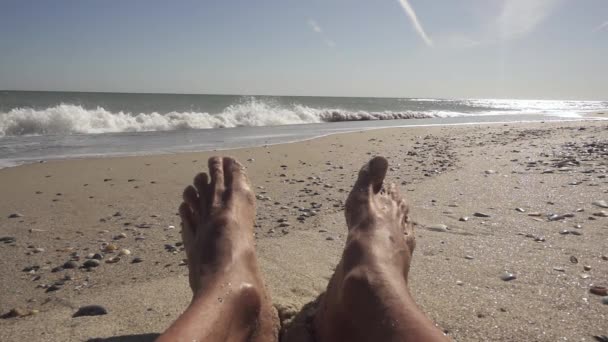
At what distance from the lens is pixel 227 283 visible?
1556 millimetres

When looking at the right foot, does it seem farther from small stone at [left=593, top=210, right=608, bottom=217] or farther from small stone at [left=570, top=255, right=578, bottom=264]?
small stone at [left=593, top=210, right=608, bottom=217]

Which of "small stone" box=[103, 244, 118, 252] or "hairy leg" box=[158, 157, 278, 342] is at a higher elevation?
"hairy leg" box=[158, 157, 278, 342]

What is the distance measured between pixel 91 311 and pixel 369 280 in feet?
3.88

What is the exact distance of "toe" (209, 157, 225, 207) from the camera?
7.63 feet

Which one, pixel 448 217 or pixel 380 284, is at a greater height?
pixel 380 284

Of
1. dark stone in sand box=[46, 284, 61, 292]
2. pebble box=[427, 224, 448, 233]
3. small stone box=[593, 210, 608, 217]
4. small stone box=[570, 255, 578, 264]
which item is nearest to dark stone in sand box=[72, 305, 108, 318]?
dark stone in sand box=[46, 284, 61, 292]

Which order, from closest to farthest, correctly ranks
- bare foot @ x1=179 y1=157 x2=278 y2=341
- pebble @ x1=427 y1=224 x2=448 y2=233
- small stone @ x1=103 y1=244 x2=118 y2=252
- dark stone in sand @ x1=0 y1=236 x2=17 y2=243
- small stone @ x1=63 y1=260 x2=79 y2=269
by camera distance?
bare foot @ x1=179 y1=157 x2=278 y2=341 → small stone @ x1=63 y1=260 x2=79 y2=269 → small stone @ x1=103 y1=244 x2=118 y2=252 → dark stone in sand @ x1=0 y1=236 x2=17 y2=243 → pebble @ x1=427 y1=224 x2=448 y2=233

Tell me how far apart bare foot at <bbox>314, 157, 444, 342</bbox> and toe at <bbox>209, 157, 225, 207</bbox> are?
66 centimetres

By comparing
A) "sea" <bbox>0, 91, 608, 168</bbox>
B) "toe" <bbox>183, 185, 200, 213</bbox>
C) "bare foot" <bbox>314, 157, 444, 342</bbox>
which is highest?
"toe" <bbox>183, 185, 200, 213</bbox>

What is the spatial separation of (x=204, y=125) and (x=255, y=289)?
41.1ft

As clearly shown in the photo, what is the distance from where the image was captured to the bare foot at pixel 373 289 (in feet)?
4.33

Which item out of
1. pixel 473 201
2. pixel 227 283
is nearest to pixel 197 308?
pixel 227 283

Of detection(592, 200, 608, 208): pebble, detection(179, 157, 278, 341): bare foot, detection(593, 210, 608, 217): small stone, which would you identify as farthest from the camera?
detection(592, 200, 608, 208): pebble

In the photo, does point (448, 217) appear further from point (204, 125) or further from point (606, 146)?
point (204, 125)
